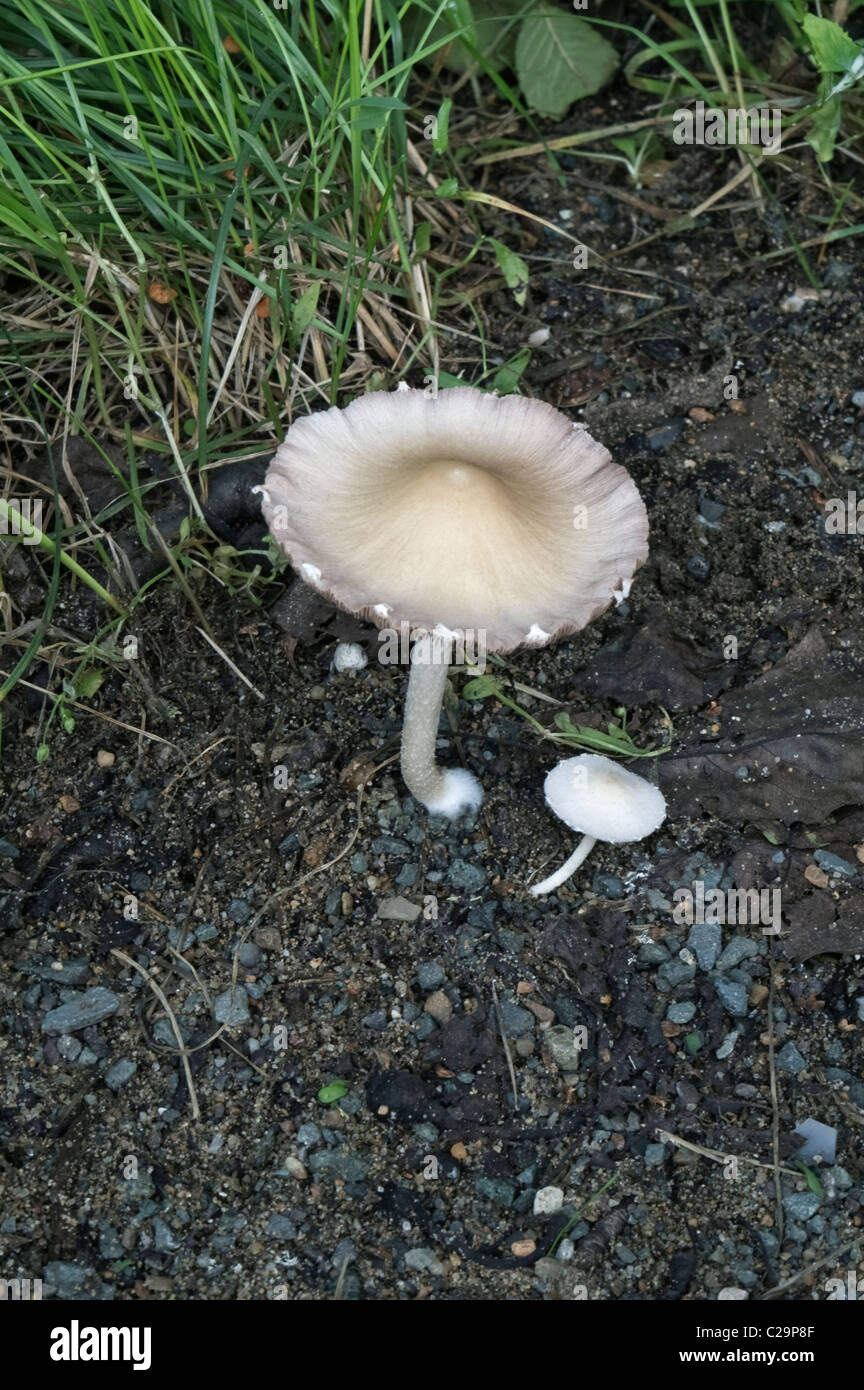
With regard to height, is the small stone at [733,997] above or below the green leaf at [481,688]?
below

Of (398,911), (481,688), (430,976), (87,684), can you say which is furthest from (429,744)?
(87,684)

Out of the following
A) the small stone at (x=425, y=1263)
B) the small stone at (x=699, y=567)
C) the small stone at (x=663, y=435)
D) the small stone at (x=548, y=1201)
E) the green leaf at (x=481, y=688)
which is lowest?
the small stone at (x=425, y=1263)

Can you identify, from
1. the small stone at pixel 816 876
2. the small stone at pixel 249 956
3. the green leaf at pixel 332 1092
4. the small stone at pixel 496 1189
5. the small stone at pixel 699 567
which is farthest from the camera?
the small stone at pixel 699 567

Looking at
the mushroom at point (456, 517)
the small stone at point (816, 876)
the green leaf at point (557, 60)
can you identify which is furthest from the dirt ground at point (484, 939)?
the green leaf at point (557, 60)

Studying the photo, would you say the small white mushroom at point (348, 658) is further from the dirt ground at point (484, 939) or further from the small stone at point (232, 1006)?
the small stone at point (232, 1006)

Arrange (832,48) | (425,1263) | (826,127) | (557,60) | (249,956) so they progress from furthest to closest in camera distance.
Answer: (557,60) < (826,127) < (832,48) < (249,956) < (425,1263)

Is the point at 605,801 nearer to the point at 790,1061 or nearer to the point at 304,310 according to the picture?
the point at 790,1061
